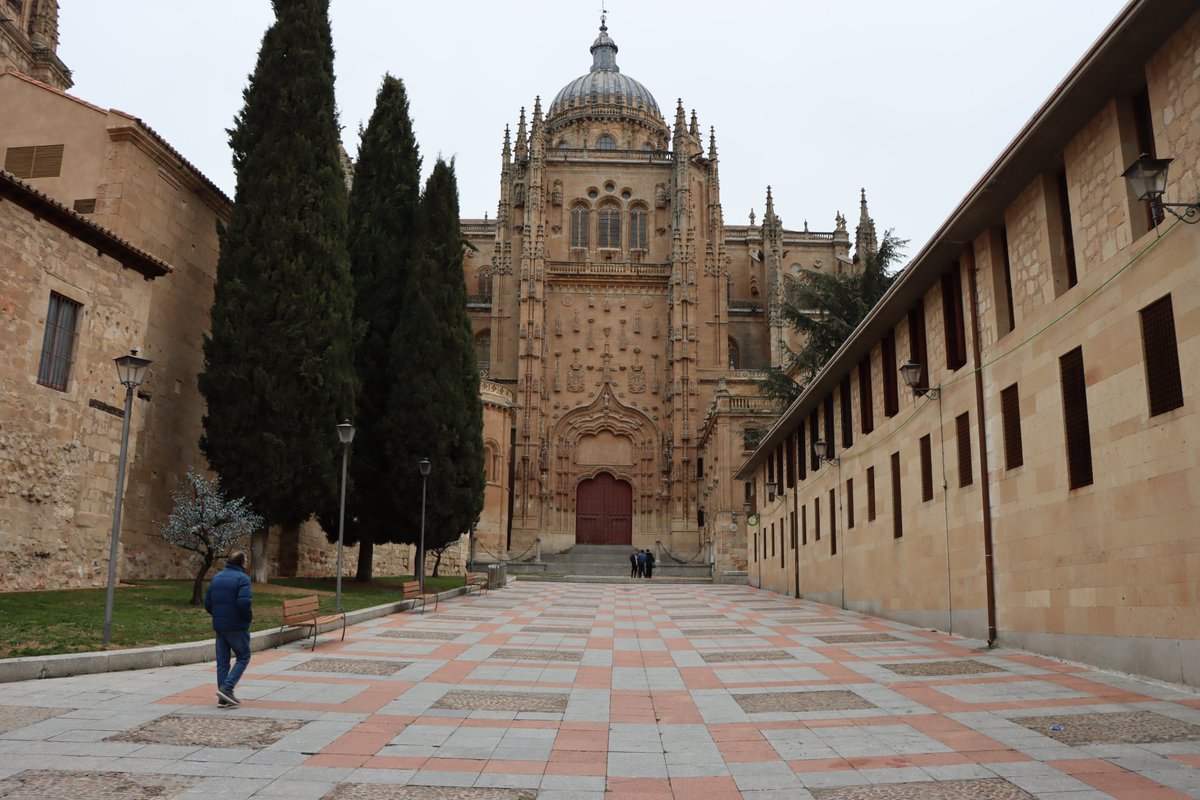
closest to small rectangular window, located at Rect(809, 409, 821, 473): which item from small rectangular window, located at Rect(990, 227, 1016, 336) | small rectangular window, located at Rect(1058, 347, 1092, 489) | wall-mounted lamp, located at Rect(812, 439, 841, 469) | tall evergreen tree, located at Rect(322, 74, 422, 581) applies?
wall-mounted lamp, located at Rect(812, 439, 841, 469)

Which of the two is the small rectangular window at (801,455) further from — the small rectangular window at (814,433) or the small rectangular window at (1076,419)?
the small rectangular window at (1076,419)

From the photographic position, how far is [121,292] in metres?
16.4

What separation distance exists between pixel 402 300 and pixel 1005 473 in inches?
699

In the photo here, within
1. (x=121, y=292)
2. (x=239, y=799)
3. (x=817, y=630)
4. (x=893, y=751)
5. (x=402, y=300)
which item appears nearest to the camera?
(x=239, y=799)

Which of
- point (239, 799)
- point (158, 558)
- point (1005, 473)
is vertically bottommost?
point (239, 799)

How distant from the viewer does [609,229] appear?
5569 centimetres

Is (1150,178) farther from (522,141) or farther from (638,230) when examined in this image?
(522,141)

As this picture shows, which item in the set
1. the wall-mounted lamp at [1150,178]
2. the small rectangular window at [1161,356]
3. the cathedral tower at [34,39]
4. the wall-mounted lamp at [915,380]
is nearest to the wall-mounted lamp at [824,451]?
the wall-mounted lamp at [915,380]

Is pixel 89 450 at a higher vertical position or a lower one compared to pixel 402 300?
lower

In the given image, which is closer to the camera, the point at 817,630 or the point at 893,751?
the point at 893,751

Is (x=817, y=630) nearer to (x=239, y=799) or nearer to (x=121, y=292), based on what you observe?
(x=239, y=799)

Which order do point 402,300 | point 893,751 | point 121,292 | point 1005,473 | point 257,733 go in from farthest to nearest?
point 402,300, point 121,292, point 1005,473, point 257,733, point 893,751

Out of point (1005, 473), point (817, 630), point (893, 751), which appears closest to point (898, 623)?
point (817, 630)

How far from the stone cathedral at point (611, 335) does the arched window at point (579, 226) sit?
0.21 feet
